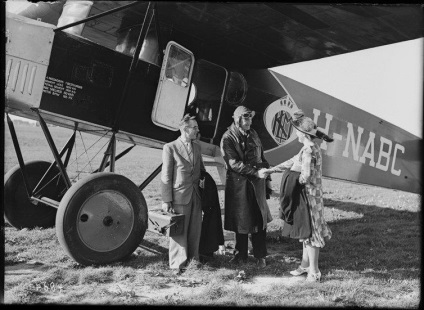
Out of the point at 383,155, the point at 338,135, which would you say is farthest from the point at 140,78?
the point at 383,155

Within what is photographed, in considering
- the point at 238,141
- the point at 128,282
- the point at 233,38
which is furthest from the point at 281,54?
the point at 128,282

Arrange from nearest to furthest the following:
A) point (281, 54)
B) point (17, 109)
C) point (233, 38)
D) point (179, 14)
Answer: point (17, 109), point (179, 14), point (233, 38), point (281, 54)

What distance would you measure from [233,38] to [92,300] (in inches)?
161

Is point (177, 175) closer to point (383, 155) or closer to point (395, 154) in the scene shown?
point (383, 155)

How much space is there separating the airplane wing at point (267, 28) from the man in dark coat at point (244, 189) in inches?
54.0

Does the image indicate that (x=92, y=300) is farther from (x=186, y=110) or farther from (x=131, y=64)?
(x=186, y=110)

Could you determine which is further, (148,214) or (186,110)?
(186,110)

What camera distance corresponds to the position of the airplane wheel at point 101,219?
4445 millimetres

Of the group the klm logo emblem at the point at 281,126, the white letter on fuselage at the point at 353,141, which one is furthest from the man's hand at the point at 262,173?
the white letter on fuselage at the point at 353,141

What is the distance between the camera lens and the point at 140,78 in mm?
5559

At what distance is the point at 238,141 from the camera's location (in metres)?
5.05

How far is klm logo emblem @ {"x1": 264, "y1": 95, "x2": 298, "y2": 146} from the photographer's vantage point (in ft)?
23.6

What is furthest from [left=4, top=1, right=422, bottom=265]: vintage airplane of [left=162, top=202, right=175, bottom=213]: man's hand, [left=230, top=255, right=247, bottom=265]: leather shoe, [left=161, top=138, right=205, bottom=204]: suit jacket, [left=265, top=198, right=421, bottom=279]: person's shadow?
[left=265, top=198, right=421, bottom=279]: person's shadow

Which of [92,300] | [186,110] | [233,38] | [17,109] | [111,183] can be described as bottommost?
[92,300]
